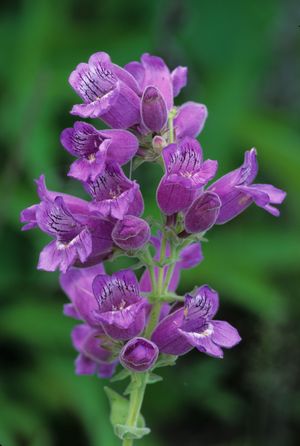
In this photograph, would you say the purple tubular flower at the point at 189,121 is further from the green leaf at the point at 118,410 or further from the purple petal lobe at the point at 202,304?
the green leaf at the point at 118,410

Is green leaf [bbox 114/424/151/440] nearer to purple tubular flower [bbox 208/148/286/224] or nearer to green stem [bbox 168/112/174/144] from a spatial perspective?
purple tubular flower [bbox 208/148/286/224]

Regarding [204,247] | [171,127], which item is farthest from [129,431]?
[204,247]

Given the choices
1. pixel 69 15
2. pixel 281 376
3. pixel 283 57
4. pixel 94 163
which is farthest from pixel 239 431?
pixel 283 57

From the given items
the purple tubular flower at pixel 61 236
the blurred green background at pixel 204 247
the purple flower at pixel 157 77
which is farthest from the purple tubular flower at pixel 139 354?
the blurred green background at pixel 204 247

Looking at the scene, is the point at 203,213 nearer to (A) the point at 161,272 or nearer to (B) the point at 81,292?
(A) the point at 161,272

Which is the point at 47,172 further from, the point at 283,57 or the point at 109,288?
the point at 283,57
